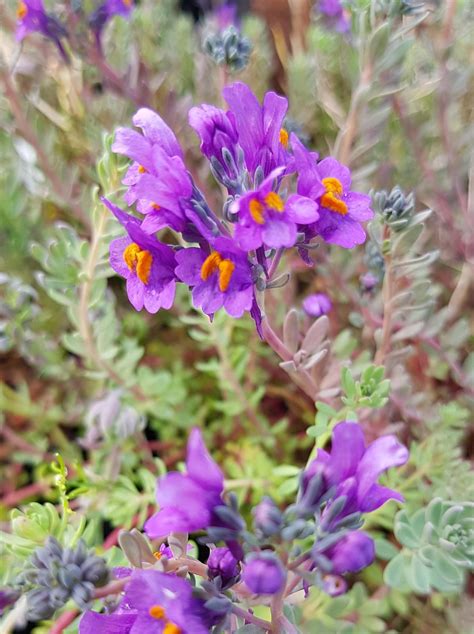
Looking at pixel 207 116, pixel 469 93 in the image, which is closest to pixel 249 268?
pixel 207 116

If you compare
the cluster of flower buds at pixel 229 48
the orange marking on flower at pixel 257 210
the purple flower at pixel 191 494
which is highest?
the cluster of flower buds at pixel 229 48

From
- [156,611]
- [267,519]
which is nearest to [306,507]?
[267,519]

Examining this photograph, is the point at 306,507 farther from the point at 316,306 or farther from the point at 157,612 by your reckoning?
the point at 316,306

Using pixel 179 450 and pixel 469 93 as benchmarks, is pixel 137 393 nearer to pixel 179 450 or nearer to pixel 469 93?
pixel 179 450

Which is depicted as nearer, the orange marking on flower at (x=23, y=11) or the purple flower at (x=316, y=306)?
the purple flower at (x=316, y=306)

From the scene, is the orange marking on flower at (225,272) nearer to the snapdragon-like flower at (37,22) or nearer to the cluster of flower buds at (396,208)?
the cluster of flower buds at (396,208)

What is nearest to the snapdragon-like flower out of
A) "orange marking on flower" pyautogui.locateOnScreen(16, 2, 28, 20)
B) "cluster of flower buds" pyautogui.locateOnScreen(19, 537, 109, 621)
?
"orange marking on flower" pyautogui.locateOnScreen(16, 2, 28, 20)

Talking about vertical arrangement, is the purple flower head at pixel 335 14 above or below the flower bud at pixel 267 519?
above

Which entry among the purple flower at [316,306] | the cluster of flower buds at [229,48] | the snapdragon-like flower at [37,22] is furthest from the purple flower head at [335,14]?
the purple flower at [316,306]
